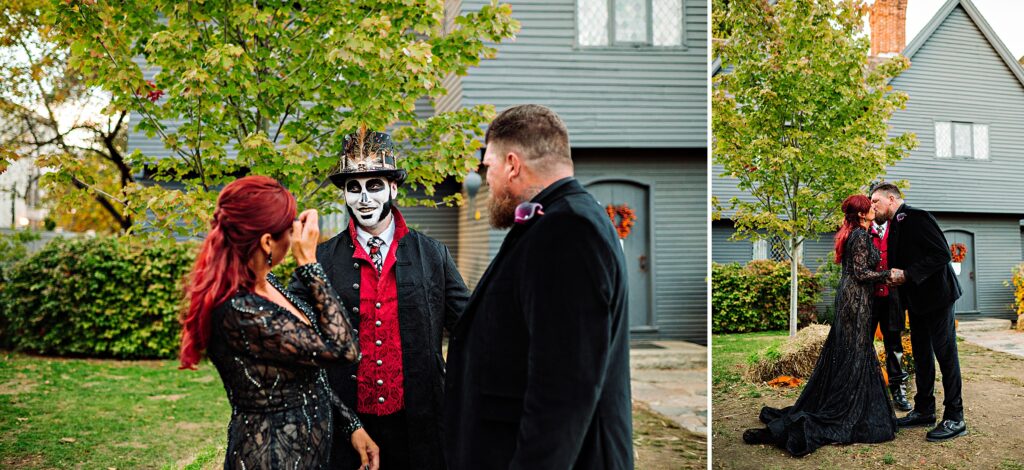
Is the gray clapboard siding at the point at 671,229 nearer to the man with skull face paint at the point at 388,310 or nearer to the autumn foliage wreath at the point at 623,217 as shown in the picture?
the autumn foliage wreath at the point at 623,217

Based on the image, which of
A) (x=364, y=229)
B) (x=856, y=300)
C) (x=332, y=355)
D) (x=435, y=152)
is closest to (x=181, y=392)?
(x=435, y=152)

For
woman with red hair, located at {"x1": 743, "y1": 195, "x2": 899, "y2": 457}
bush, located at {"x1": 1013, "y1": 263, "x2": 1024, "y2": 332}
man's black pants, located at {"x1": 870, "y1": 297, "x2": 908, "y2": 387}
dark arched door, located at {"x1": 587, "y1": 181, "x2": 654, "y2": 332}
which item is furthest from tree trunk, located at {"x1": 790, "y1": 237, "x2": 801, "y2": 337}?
dark arched door, located at {"x1": 587, "y1": 181, "x2": 654, "y2": 332}

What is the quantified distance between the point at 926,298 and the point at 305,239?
2.16m

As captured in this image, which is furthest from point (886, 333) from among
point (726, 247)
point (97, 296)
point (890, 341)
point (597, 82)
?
point (97, 296)

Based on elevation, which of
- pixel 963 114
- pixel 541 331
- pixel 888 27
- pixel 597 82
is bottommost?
pixel 541 331

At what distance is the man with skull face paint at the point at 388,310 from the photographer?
274cm

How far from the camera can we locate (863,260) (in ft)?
9.23

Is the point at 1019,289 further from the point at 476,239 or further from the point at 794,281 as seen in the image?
the point at 476,239

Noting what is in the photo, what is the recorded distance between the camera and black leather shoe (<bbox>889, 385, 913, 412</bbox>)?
280cm

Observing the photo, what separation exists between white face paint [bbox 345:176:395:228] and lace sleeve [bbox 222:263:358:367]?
769 millimetres

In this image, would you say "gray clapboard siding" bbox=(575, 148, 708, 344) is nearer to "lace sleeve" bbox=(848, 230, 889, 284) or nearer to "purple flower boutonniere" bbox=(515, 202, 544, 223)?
"lace sleeve" bbox=(848, 230, 889, 284)

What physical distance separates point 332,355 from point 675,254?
29.8 feet

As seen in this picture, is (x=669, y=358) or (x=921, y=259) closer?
(x=921, y=259)

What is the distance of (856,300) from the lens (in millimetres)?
2896
